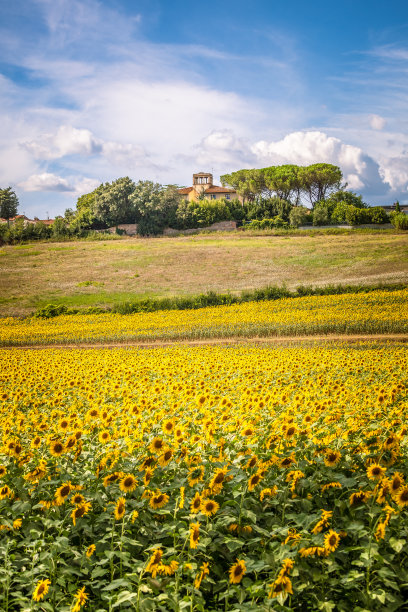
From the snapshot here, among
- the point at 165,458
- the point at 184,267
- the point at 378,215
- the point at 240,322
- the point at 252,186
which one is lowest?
the point at 240,322

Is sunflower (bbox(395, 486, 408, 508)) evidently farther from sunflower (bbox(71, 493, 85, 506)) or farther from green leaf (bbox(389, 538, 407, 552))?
sunflower (bbox(71, 493, 85, 506))

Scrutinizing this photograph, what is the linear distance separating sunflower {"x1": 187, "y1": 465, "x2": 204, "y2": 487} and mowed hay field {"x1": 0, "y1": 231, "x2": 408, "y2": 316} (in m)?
25.1

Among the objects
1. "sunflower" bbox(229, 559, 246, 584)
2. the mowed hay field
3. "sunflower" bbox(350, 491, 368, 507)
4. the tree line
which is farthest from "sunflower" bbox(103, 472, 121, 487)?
the tree line

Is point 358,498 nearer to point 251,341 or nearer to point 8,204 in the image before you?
point 251,341

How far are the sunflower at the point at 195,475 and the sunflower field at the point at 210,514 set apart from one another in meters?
0.03

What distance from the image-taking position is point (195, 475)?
3562 mm

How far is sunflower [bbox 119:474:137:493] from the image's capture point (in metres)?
3.16

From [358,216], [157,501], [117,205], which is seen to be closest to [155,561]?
[157,501]

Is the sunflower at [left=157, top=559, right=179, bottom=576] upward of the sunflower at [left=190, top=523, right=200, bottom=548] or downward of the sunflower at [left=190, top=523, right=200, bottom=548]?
downward

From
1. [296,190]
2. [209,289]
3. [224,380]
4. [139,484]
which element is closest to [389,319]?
[224,380]

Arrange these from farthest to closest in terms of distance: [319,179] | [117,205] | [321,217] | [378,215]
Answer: [319,179]
[117,205]
[321,217]
[378,215]

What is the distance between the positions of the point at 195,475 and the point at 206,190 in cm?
8323

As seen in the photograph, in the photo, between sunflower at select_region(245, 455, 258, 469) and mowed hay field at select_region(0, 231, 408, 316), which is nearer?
sunflower at select_region(245, 455, 258, 469)

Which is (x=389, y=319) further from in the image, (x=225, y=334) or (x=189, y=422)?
(x=189, y=422)
